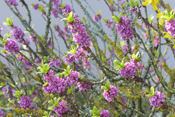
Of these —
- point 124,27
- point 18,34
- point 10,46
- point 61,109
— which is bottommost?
point 61,109

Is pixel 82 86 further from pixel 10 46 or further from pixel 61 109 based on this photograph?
pixel 10 46

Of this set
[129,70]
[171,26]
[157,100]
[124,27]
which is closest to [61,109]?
[129,70]

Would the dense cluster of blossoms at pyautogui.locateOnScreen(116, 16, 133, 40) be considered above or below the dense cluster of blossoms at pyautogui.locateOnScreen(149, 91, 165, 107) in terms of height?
above

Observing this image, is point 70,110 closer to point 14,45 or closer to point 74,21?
point 74,21

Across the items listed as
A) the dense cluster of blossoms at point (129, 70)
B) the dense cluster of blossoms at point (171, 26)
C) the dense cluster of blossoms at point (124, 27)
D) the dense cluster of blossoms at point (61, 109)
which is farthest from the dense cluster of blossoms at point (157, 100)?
the dense cluster of blossoms at point (61, 109)

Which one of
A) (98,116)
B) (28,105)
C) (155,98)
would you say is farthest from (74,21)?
(28,105)

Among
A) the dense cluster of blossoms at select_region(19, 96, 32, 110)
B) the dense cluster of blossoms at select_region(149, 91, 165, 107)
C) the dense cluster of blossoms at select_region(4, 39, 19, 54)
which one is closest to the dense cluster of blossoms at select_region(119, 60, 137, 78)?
the dense cluster of blossoms at select_region(149, 91, 165, 107)

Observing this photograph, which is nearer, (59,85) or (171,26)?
(171,26)

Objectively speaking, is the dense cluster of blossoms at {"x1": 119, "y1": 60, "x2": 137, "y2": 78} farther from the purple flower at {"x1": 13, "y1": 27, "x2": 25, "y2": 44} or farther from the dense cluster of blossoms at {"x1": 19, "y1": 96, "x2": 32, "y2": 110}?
the purple flower at {"x1": 13, "y1": 27, "x2": 25, "y2": 44}

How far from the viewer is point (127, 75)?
4.88 ft

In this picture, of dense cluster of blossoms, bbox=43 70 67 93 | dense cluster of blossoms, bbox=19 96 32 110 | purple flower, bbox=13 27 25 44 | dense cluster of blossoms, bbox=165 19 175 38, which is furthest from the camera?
purple flower, bbox=13 27 25 44

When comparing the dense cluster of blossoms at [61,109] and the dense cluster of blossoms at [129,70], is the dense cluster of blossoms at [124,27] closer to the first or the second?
the dense cluster of blossoms at [129,70]

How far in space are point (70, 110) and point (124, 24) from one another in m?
1.06

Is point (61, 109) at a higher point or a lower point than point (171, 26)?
lower
